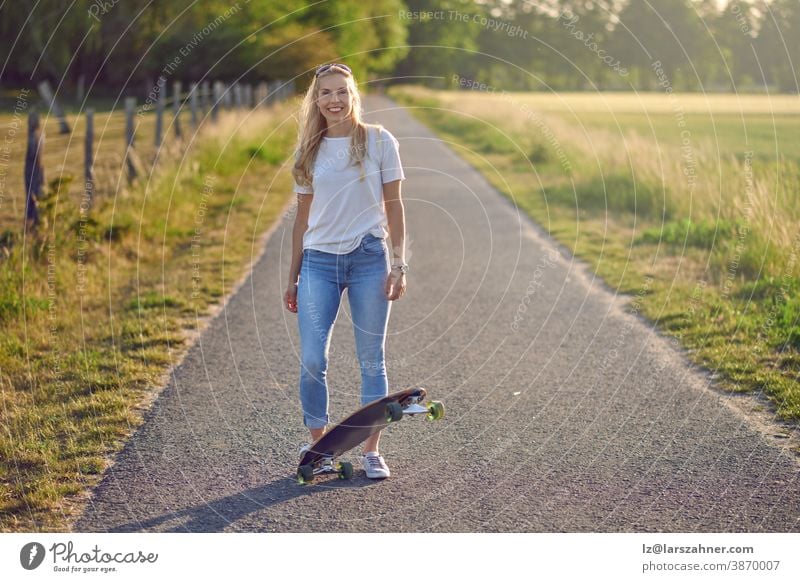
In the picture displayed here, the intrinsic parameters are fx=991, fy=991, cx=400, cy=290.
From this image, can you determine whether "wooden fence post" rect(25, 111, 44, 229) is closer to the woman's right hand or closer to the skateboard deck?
the woman's right hand

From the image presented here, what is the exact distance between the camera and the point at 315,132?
14.9 feet

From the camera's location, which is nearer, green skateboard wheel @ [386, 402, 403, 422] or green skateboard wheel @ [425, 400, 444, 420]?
green skateboard wheel @ [386, 402, 403, 422]

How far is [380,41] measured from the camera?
64438 millimetres

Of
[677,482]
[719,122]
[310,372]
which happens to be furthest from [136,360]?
[719,122]

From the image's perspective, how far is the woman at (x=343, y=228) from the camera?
450cm

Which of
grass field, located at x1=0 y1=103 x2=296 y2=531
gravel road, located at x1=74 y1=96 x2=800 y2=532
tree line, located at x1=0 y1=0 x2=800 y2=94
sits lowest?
gravel road, located at x1=74 y1=96 x2=800 y2=532

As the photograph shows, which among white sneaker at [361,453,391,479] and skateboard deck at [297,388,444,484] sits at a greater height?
skateboard deck at [297,388,444,484]

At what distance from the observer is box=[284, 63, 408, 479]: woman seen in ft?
14.8

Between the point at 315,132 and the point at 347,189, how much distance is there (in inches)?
12.2

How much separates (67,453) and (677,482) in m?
3.01

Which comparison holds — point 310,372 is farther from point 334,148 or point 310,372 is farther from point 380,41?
point 380,41

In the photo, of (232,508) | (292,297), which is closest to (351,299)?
(292,297)

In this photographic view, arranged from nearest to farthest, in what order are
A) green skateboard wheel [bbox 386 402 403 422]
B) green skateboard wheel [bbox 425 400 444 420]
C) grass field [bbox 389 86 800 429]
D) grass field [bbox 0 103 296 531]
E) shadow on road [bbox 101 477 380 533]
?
shadow on road [bbox 101 477 380 533] → green skateboard wheel [bbox 386 402 403 422] → green skateboard wheel [bbox 425 400 444 420] → grass field [bbox 0 103 296 531] → grass field [bbox 389 86 800 429]

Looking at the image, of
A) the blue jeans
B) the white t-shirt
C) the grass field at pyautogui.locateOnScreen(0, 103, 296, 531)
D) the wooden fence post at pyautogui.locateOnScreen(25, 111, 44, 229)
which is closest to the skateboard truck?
the blue jeans
